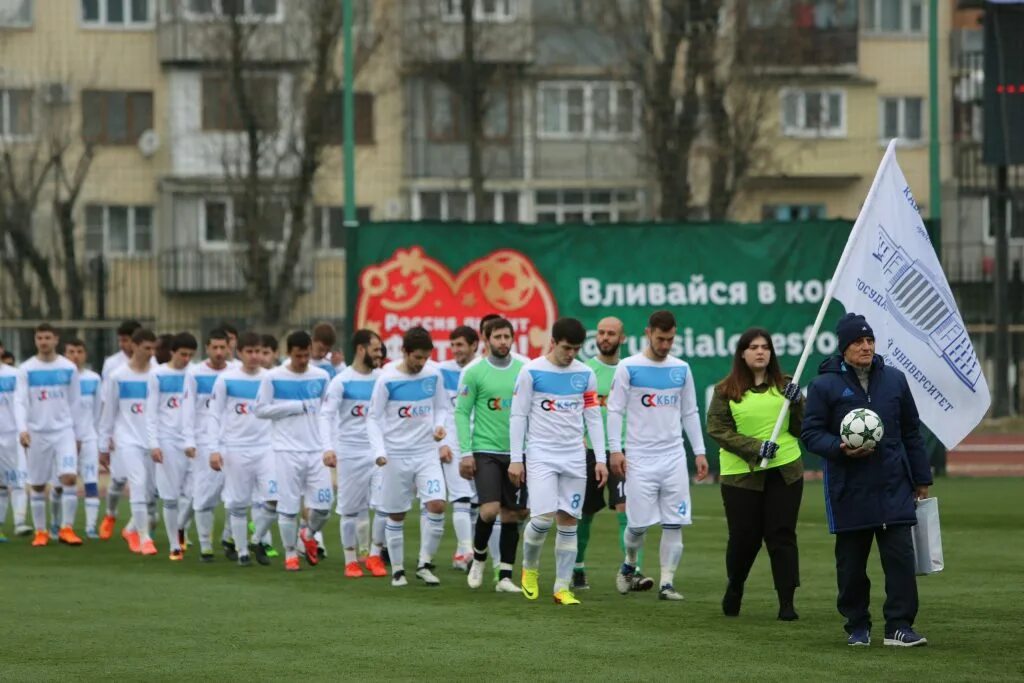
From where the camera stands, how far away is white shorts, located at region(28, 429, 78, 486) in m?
21.8

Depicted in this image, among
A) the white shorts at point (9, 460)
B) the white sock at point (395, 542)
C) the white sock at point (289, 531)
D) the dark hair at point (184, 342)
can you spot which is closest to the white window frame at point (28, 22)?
the white shorts at point (9, 460)

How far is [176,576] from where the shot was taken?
1772 cm

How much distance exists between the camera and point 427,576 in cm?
1669

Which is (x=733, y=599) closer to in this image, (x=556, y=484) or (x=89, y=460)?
(x=556, y=484)

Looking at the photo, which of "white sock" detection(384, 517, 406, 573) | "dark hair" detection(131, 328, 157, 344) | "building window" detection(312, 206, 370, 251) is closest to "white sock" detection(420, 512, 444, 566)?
"white sock" detection(384, 517, 406, 573)

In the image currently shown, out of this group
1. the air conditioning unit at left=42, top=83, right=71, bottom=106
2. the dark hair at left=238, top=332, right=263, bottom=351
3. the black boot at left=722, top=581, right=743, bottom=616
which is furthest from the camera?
the air conditioning unit at left=42, top=83, right=71, bottom=106

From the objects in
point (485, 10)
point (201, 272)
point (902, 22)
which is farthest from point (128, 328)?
point (902, 22)

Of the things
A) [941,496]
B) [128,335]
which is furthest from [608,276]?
[128,335]

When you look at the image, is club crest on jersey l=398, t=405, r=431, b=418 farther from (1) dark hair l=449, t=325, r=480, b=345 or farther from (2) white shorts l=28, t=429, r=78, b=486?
(2) white shorts l=28, t=429, r=78, b=486

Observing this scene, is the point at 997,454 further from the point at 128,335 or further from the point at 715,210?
the point at 128,335

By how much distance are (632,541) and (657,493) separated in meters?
0.44

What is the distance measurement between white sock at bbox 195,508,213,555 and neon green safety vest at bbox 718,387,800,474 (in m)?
6.92

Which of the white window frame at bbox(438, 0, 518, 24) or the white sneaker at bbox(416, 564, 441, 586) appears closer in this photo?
the white sneaker at bbox(416, 564, 441, 586)

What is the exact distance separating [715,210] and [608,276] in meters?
15.8
